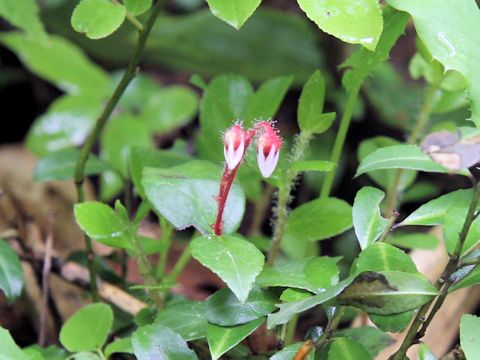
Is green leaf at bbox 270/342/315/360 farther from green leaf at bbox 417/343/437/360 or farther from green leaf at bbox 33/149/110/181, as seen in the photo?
green leaf at bbox 33/149/110/181

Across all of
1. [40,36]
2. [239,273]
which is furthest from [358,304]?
[40,36]

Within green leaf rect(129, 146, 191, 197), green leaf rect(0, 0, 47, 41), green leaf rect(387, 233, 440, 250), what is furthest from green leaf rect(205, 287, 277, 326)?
green leaf rect(0, 0, 47, 41)

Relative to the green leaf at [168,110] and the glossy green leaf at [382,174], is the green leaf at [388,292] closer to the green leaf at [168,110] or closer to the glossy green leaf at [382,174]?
the glossy green leaf at [382,174]

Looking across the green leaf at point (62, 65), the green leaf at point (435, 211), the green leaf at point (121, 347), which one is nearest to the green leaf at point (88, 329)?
the green leaf at point (121, 347)

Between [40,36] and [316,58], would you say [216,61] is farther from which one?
[40,36]

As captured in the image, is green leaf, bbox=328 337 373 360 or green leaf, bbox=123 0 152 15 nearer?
green leaf, bbox=328 337 373 360
